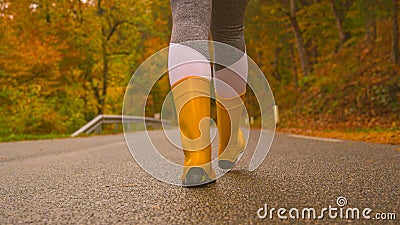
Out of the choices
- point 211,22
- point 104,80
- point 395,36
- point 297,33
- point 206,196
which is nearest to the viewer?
point 206,196

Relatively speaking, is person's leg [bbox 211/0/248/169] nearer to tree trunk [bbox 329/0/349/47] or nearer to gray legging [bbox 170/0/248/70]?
gray legging [bbox 170/0/248/70]

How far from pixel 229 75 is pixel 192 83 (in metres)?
0.70

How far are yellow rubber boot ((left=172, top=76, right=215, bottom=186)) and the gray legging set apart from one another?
196 millimetres

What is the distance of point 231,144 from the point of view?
7.39 feet

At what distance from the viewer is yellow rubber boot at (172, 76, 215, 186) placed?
1.68 meters

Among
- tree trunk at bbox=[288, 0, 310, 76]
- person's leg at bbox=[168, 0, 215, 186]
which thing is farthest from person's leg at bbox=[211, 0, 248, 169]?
tree trunk at bbox=[288, 0, 310, 76]

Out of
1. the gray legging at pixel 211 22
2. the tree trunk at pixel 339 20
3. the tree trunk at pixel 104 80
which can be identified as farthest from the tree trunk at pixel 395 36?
the tree trunk at pixel 104 80

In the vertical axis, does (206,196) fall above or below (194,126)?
below

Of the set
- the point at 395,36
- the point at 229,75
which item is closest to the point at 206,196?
the point at 229,75

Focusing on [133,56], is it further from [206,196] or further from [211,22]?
[206,196]

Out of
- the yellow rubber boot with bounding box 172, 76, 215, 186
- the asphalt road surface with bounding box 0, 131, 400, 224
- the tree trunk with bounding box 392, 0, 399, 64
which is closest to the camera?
the asphalt road surface with bounding box 0, 131, 400, 224

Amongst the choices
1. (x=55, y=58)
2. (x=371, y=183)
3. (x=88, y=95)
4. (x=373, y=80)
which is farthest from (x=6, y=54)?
(x=371, y=183)

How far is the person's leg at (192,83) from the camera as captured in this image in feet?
5.54

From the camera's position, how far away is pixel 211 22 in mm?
2369
